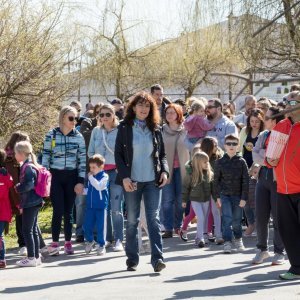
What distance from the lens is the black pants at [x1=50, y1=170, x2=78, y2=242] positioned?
454 inches

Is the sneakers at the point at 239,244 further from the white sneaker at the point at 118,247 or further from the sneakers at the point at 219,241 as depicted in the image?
the white sneaker at the point at 118,247

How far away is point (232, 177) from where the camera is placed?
11.8 m

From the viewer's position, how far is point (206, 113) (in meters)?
13.9

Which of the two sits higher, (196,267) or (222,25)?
(222,25)

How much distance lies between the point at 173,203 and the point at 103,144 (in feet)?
5.75

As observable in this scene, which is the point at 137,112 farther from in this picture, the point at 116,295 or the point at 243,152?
the point at 243,152

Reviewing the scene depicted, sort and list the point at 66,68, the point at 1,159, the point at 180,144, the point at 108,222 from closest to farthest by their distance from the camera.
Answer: the point at 1,159 → the point at 108,222 → the point at 180,144 → the point at 66,68

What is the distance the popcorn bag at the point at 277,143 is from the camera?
8.83 m

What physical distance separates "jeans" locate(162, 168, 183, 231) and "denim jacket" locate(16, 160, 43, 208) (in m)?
3.11

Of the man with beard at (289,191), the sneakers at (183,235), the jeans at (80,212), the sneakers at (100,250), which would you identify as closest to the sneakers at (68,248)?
the sneakers at (100,250)

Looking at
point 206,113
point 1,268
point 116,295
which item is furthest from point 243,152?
point 116,295

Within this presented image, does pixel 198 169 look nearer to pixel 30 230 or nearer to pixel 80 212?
pixel 80 212

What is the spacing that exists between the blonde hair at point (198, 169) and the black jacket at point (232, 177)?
533mm

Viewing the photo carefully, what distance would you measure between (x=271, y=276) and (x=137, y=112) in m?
2.34
